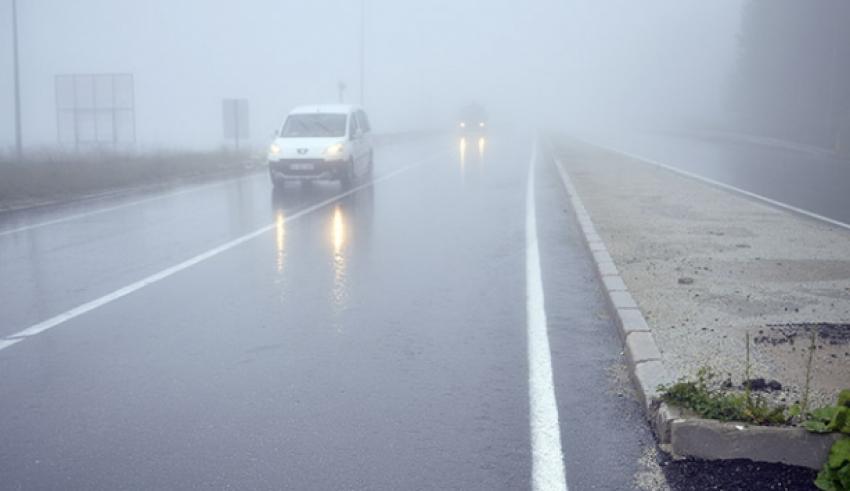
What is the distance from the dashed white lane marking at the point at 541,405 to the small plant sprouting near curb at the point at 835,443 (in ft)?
4.10

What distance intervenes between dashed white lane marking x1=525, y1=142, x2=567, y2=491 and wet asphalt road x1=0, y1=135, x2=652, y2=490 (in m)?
0.06

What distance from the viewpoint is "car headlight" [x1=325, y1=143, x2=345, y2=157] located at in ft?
70.7

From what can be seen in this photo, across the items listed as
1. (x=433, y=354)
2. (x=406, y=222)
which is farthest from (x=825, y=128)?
(x=433, y=354)

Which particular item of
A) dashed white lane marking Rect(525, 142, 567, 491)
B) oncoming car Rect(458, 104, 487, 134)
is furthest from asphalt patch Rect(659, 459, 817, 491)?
oncoming car Rect(458, 104, 487, 134)

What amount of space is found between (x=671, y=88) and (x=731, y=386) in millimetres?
153854

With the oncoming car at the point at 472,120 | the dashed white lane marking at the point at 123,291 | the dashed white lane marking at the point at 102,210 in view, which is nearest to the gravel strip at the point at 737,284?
the dashed white lane marking at the point at 123,291

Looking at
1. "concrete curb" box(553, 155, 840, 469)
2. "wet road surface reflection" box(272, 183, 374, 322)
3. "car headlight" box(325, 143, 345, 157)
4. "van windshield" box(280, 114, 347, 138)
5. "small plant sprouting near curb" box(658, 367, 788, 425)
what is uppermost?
"van windshield" box(280, 114, 347, 138)

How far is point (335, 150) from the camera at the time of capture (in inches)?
853

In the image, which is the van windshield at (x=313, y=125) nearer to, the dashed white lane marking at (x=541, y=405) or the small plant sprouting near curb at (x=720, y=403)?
the dashed white lane marking at (x=541, y=405)

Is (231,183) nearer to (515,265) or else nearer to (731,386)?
(515,265)

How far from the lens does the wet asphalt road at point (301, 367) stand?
459cm

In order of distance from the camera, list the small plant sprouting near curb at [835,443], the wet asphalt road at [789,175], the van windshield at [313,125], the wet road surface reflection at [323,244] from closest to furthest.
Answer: the small plant sprouting near curb at [835,443] → the wet road surface reflection at [323,244] → the wet asphalt road at [789,175] → the van windshield at [313,125]

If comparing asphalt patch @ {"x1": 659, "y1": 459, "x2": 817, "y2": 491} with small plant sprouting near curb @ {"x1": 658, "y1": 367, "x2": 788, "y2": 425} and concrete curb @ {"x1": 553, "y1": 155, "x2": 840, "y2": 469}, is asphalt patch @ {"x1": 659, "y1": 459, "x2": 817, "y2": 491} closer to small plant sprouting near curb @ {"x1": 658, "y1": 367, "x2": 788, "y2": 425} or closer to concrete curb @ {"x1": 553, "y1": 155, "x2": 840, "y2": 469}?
concrete curb @ {"x1": 553, "y1": 155, "x2": 840, "y2": 469}

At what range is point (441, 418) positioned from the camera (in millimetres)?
5246
